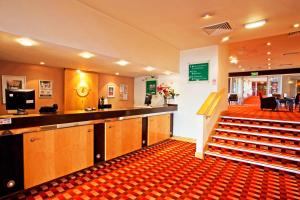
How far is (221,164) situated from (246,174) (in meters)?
0.60

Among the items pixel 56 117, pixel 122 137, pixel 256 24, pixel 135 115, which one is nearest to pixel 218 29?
pixel 256 24

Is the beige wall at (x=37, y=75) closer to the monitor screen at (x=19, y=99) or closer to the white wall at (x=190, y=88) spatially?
the monitor screen at (x=19, y=99)

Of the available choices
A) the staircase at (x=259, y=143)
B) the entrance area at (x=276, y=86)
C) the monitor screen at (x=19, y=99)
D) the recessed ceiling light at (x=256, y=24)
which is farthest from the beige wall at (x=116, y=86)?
the entrance area at (x=276, y=86)

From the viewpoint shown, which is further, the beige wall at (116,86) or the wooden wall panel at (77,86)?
the beige wall at (116,86)

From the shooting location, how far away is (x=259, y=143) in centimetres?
432

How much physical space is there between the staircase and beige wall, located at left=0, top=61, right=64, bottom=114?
4.72 meters

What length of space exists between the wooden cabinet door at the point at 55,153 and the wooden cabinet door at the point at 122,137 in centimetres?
44

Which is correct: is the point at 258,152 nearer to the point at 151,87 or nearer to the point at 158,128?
the point at 158,128

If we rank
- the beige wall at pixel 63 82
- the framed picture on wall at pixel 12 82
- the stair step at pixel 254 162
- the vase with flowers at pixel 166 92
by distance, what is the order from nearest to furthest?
1. the stair step at pixel 254 162
2. the framed picture on wall at pixel 12 82
3. the beige wall at pixel 63 82
4. the vase with flowers at pixel 166 92

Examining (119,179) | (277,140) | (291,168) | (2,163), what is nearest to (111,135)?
(119,179)

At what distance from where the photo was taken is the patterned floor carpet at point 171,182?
265 centimetres

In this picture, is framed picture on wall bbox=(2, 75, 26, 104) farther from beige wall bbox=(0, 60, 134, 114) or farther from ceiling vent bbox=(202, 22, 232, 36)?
ceiling vent bbox=(202, 22, 232, 36)

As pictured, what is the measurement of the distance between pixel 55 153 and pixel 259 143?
464cm

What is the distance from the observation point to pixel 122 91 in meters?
7.25
